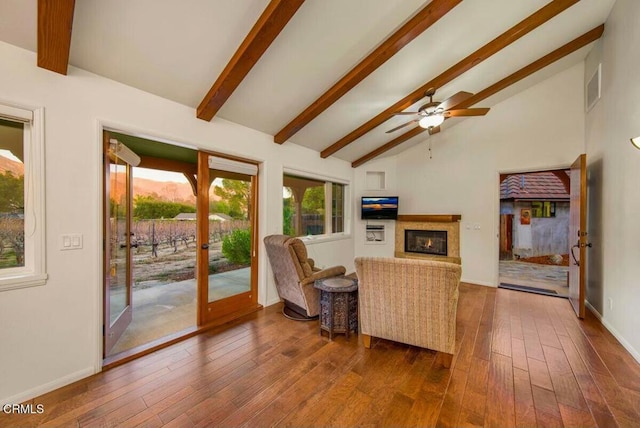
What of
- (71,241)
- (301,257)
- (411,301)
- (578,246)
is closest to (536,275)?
(578,246)

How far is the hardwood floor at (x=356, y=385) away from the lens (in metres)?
1.58

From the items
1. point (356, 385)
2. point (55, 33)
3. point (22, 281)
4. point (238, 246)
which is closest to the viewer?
point (55, 33)

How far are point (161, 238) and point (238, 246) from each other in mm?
2745

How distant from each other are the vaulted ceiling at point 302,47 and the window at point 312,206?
1087 millimetres

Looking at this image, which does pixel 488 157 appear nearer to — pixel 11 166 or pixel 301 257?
pixel 301 257

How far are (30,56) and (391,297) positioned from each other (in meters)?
3.42

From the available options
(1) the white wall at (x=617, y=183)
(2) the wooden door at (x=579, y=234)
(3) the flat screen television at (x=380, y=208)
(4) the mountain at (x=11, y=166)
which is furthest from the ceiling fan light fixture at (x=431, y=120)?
(4) the mountain at (x=11, y=166)

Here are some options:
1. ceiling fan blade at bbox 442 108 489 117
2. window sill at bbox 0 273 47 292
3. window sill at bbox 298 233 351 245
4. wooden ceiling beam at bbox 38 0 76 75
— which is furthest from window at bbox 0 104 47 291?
ceiling fan blade at bbox 442 108 489 117

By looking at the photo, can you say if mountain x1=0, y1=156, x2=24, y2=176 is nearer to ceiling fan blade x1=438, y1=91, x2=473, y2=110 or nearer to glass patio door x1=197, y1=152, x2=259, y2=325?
glass patio door x1=197, y1=152, x2=259, y2=325

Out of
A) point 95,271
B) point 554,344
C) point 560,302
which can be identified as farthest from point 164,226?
point 560,302

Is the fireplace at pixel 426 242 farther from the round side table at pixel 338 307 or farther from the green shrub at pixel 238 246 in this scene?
the green shrub at pixel 238 246

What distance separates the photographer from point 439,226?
16.6 ft

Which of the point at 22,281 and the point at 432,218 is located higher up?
the point at 432,218

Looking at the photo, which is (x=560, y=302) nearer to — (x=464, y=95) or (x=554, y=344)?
(x=554, y=344)
